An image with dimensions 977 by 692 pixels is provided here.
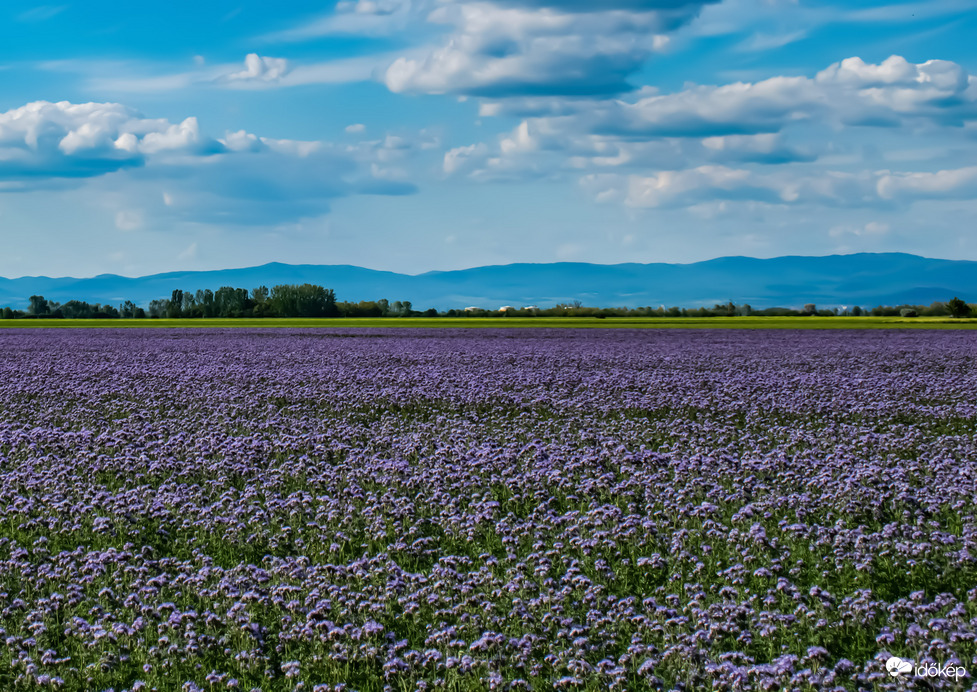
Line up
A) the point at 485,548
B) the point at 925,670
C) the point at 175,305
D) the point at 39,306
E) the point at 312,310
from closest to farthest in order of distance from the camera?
1. the point at 925,670
2. the point at 485,548
3. the point at 312,310
4. the point at 175,305
5. the point at 39,306

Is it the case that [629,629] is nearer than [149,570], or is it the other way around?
[629,629]

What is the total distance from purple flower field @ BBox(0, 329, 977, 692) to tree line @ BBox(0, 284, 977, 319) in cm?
8937

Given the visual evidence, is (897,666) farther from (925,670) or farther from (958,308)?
(958,308)

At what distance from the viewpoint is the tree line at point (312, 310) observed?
108 m

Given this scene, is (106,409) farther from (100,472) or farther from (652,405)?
(652,405)

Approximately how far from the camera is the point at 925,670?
543 centimetres

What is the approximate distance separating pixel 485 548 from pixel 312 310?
10732 cm

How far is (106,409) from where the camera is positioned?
1806 centimetres

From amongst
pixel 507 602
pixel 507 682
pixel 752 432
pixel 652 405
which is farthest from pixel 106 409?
pixel 507 682

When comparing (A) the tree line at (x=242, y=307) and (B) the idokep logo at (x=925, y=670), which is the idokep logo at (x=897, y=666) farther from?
(A) the tree line at (x=242, y=307)

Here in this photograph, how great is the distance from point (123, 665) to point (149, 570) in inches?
67.1

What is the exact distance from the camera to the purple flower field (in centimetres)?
601

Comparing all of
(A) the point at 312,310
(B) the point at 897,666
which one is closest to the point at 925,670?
(B) the point at 897,666

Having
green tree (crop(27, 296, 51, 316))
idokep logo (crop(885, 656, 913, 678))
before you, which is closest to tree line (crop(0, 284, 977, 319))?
green tree (crop(27, 296, 51, 316))
